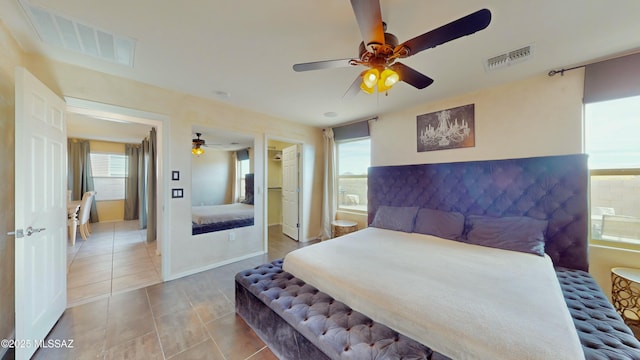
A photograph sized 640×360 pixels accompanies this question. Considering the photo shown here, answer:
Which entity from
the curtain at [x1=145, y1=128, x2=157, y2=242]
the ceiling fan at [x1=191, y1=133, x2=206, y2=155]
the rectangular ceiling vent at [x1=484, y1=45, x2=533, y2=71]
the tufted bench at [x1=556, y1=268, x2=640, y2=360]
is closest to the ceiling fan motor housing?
the rectangular ceiling vent at [x1=484, y1=45, x2=533, y2=71]

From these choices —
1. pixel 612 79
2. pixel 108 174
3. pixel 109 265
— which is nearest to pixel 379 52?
pixel 612 79

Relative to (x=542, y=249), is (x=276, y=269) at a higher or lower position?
lower

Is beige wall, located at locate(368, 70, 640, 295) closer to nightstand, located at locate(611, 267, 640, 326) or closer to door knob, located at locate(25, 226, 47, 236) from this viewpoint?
nightstand, located at locate(611, 267, 640, 326)

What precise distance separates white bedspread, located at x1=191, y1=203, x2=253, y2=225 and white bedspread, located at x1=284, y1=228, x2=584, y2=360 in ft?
5.91

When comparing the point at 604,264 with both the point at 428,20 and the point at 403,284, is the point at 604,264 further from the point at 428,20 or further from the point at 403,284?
the point at 428,20

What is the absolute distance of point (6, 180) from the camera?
5.53ft

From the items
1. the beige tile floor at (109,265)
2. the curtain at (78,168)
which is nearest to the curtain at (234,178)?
the beige tile floor at (109,265)

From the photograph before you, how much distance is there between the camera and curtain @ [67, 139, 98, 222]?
562cm

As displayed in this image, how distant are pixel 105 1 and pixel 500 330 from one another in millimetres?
2992

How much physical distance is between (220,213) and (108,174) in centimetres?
531

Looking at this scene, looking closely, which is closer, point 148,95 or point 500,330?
point 500,330

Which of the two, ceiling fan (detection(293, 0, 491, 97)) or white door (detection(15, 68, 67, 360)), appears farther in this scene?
white door (detection(15, 68, 67, 360))

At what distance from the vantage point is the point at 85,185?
19.0 feet

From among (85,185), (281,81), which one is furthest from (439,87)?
(85,185)
